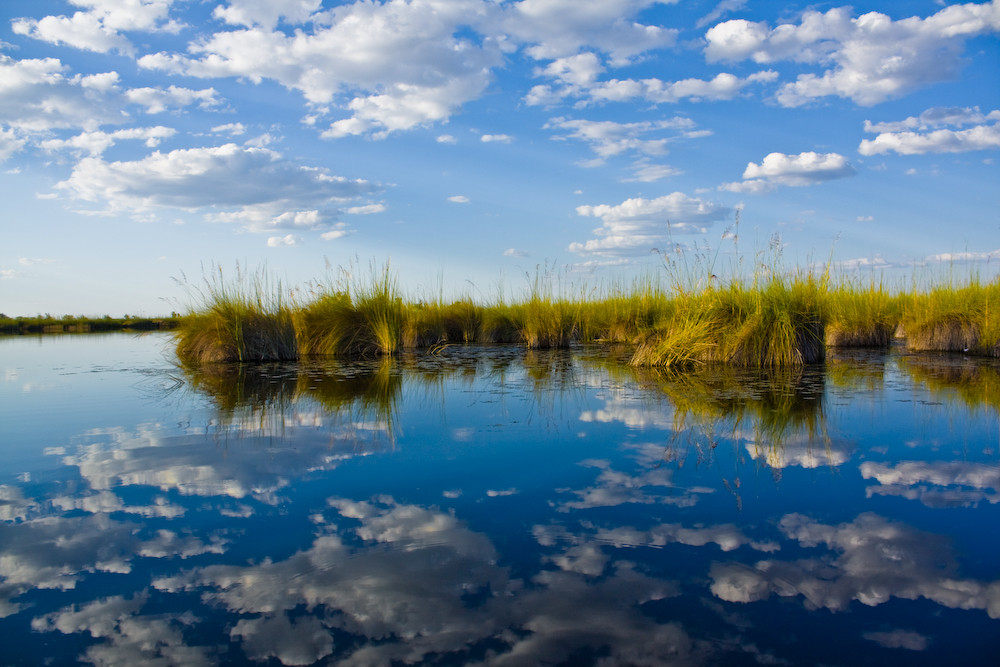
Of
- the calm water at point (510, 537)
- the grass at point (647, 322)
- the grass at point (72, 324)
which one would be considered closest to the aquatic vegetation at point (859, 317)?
the grass at point (647, 322)

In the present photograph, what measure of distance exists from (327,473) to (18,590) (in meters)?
1.20

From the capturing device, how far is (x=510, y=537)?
2.04 metres

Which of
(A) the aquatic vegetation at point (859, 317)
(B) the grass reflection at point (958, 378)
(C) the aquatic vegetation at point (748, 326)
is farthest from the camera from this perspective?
(A) the aquatic vegetation at point (859, 317)

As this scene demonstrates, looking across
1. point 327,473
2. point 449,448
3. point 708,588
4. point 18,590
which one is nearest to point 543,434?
point 449,448

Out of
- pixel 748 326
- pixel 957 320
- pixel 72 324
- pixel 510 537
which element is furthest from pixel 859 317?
pixel 72 324

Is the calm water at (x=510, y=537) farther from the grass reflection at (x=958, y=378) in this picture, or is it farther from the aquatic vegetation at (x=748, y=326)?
the aquatic vegetation at (x=748, y=326)

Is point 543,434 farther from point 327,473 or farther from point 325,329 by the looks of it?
point 325,329

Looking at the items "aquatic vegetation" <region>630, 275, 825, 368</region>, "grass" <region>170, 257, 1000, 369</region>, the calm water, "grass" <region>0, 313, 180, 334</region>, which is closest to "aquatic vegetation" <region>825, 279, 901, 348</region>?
"grass" <region>170, 257, 1000, 369</region>

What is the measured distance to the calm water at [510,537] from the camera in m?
1.48

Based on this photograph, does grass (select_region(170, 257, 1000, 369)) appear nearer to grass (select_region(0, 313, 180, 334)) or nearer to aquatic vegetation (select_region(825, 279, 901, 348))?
aquatic vegetation (select_region(825, 279, 901, 348))

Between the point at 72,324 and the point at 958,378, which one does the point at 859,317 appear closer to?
the point at 958,378

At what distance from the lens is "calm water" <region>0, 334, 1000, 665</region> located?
148 cm

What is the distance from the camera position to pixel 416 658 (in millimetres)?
1406

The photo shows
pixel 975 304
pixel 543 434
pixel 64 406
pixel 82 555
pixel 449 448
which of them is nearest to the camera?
pixel 82 555
